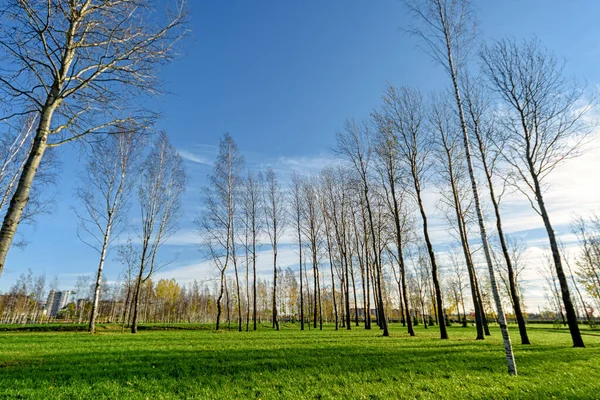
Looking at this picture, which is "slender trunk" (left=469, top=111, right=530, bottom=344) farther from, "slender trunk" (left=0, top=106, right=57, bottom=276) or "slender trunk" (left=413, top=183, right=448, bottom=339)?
"slender trunk" (left=0, top=106, right=57, bottom=276)

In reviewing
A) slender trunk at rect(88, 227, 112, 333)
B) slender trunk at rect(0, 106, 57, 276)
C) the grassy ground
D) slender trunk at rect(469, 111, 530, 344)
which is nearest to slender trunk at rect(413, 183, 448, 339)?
slender trunk at rect(469, 111, 530, 344)

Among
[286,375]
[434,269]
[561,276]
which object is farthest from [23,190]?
[561,276]

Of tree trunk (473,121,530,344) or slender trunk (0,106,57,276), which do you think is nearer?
slender trunk (0,106,57,276)

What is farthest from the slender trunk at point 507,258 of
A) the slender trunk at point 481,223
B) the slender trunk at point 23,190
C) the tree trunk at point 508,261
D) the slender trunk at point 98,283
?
the slender trunk at point 98,283

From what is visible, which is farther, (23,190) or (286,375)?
(286,375)

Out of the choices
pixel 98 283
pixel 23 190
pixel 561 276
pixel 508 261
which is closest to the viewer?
pixel 23 190

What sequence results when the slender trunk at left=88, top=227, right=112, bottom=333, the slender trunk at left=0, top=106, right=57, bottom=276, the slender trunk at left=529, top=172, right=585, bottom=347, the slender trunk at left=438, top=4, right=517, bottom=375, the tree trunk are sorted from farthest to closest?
1. the slender trunk at left=88, top=227, right=112, bottom=333
2. the tree trunk
3. the slender trunk at left=529, top=172, right=585, bottom=347
4. the slender trunk at left=438, top=4, right=517, bottom=375
5. the slender trunk at left=0, top=106, right=57, bottom=276

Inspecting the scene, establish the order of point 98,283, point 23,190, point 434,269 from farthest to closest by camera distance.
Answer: point 98,283 < point 434,269 < point 23,190

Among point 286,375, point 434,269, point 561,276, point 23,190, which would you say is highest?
point 23,190

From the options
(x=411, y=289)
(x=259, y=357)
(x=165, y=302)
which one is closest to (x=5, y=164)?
(x=259, y=357)

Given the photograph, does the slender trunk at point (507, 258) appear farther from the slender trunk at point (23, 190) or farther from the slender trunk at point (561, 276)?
the slender trunk at point (23, 190)

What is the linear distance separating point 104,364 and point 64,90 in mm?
7134

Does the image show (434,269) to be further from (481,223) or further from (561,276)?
(481,223)

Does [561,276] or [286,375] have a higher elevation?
[561,276]
